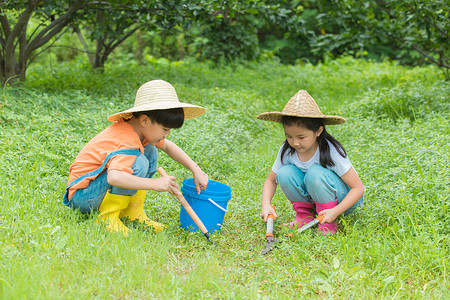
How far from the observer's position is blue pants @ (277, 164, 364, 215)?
282 cm

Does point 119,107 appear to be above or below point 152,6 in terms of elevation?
below

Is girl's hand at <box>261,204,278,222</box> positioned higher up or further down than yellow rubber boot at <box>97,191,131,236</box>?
further down

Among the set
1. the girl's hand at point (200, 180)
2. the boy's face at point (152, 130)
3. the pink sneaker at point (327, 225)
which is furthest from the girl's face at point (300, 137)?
the boy's face at point (152, 130)

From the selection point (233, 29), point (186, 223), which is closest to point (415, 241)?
point (186, 223)

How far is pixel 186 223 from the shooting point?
287cm

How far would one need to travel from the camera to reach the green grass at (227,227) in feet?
7.09

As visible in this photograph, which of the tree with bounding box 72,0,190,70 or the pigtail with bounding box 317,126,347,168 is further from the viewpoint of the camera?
the tree with bounding box 72,0,190,70

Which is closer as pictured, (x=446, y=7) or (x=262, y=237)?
(x=262, y=237)

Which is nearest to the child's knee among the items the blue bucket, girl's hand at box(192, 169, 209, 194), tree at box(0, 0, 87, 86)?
the blue bucket

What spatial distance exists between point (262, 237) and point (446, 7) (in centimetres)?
382

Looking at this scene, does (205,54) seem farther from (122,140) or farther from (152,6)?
(122,140)

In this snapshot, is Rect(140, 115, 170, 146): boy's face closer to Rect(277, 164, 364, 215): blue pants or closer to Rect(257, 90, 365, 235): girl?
Rect(257, 90, 365, 235): girl

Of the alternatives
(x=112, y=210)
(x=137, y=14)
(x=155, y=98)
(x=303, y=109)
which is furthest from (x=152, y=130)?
(x=137, y=14)

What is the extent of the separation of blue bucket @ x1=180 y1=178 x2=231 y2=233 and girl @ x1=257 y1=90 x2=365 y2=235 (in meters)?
0.28
